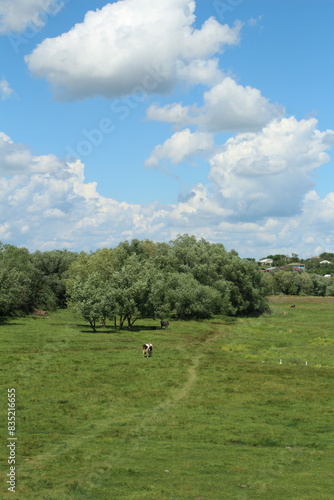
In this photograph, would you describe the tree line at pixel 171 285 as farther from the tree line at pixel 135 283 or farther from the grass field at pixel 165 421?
the grass field at pixel 165 421

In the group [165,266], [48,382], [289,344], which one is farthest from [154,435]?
[165,266]

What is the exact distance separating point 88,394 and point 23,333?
31.5m

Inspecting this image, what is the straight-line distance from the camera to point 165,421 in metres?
28.1

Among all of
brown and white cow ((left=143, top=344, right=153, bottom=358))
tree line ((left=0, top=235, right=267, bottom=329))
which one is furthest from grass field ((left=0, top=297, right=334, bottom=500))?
tree line ((left=0, top=235, right=267, bottom=329))

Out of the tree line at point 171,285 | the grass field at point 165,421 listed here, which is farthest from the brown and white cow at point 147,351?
the tree line at point 171,285

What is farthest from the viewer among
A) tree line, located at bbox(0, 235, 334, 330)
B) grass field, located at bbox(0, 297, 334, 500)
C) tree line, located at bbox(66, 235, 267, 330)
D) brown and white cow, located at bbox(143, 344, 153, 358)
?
tree line, located at bbox(0, 235, 334, 330)

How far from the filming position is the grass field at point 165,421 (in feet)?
62.8

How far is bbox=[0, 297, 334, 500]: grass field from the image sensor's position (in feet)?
62.8

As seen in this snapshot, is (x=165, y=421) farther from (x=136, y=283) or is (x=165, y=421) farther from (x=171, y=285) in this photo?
(x=171, y=285)

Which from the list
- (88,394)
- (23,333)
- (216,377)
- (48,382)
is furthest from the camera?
A: (23,333)

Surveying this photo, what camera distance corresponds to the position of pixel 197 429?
26.7m

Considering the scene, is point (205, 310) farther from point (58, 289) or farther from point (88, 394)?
point (88, 394)

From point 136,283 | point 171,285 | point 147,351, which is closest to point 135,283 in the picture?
point 136,283

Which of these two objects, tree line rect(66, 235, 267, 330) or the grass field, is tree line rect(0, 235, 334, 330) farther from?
the grass field
